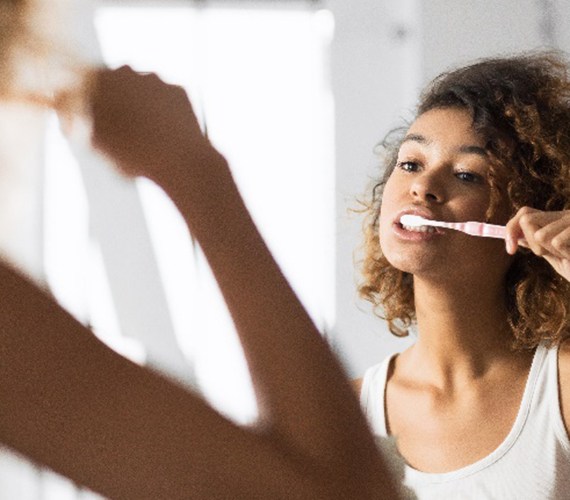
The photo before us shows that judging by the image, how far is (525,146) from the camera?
97cm

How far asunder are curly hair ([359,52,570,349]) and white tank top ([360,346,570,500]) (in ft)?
0.22

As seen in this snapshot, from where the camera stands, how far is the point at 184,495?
0.24 metres

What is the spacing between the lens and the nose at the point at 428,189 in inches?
35.7

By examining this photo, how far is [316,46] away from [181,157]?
1.35 metres

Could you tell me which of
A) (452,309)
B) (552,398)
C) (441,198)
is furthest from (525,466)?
(441,198)

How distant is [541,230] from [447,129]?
0.21 metres

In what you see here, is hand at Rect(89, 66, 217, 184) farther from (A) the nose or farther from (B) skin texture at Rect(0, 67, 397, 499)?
(A) the nose

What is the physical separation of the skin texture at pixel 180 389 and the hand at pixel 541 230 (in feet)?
1.80

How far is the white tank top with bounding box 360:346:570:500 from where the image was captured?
86cm

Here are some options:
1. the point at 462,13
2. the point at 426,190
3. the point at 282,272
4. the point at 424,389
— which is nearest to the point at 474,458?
the point at 424,389

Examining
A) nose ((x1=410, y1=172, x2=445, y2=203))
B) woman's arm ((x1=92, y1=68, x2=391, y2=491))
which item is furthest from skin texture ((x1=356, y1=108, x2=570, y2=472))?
woman's arm ((x1=92, y1=68, x2=391, y2=491))

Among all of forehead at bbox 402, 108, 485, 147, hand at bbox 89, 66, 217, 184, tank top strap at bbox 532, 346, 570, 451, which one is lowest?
tank top strap at bbox 532, 346, 570, 451

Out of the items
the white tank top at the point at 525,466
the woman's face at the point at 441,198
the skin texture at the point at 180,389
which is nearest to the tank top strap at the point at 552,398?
the white tank top at the point at 525,466

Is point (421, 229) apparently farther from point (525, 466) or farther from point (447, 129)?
point (525, 466)
